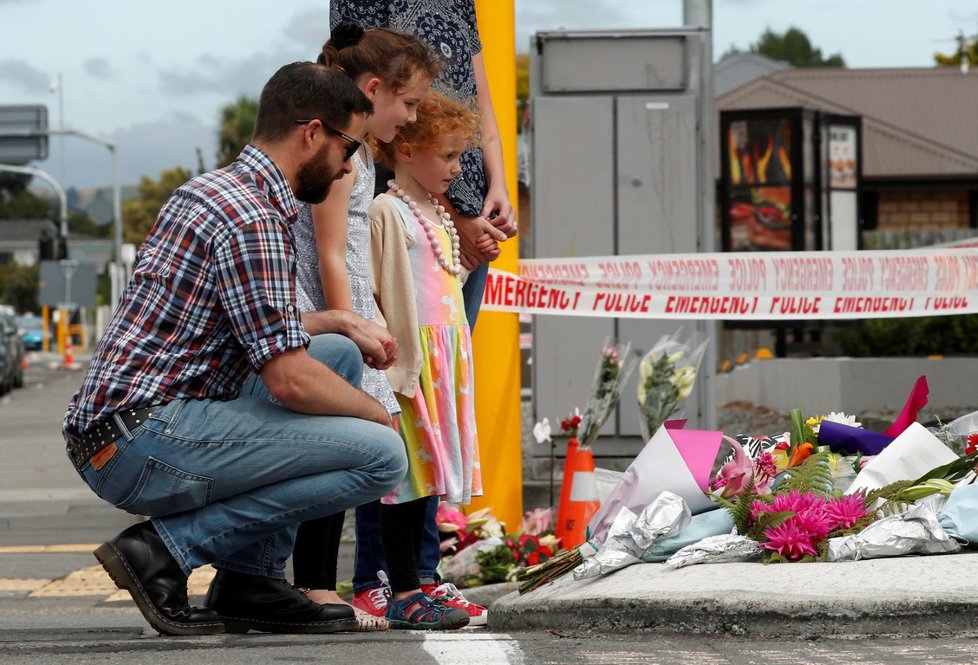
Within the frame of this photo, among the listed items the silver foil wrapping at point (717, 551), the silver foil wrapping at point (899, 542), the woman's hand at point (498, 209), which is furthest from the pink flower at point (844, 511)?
the woman's hand at point (498, 209)

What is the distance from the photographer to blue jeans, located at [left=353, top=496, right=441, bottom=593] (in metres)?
4.98

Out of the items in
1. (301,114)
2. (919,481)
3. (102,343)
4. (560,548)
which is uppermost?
(301,114)

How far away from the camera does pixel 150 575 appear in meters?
4.16

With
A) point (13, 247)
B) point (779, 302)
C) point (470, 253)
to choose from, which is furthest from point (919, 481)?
point (13, 247)

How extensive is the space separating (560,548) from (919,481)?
1958mm

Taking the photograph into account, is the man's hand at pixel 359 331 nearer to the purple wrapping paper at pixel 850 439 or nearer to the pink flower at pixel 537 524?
the purple wrapping paper at pixel 850 439

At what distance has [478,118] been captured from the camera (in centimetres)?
511

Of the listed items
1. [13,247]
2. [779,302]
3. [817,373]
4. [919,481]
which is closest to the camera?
[919,481]

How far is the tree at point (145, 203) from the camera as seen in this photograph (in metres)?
85.7

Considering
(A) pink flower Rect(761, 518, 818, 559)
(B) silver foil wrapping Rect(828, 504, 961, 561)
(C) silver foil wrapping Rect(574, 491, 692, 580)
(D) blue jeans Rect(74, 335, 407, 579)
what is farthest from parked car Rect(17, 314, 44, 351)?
(B) silver foil wrapping Rect(828, 504, 961, 561)

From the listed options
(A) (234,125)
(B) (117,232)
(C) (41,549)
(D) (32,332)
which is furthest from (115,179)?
(C) (41,549)

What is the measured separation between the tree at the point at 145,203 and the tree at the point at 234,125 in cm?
958

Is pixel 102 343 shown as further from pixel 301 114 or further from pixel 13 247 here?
pixel 13 247

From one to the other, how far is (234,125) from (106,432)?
72.1m
